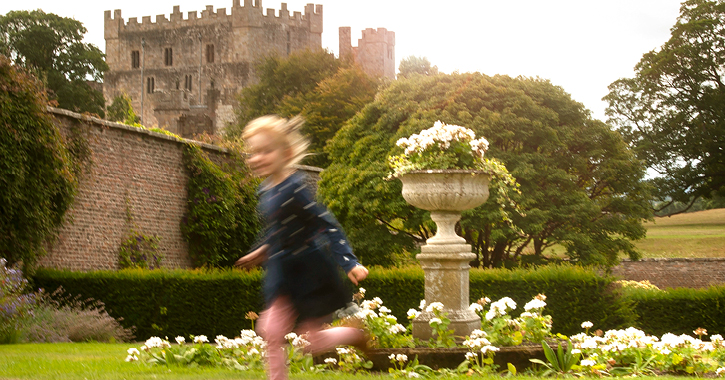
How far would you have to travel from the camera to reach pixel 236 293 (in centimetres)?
1146

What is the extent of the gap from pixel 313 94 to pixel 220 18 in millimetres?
32712

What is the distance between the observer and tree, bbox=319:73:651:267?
1991 centimetres

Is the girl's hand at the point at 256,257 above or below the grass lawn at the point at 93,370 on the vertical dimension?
above

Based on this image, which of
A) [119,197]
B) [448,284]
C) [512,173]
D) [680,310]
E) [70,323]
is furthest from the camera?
[512,173]

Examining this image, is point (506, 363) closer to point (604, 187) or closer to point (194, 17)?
point (604, 187)

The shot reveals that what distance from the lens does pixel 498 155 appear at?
20.1m

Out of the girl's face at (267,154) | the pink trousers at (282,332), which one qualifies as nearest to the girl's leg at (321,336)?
the pink trousers at (282,332)

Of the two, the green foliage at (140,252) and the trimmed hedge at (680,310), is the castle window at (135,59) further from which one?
the trimmed hedge at (680,310)

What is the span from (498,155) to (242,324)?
35.5 ft

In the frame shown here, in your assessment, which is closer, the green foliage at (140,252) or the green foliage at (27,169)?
the green foliage at (27,169)

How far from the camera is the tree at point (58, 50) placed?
4053cm

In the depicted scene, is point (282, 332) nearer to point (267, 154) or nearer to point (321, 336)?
point (321, 336)

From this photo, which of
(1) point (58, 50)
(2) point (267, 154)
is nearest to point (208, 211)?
(2) point (267, 154)

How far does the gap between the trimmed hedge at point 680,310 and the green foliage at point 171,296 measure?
590 centimetres
